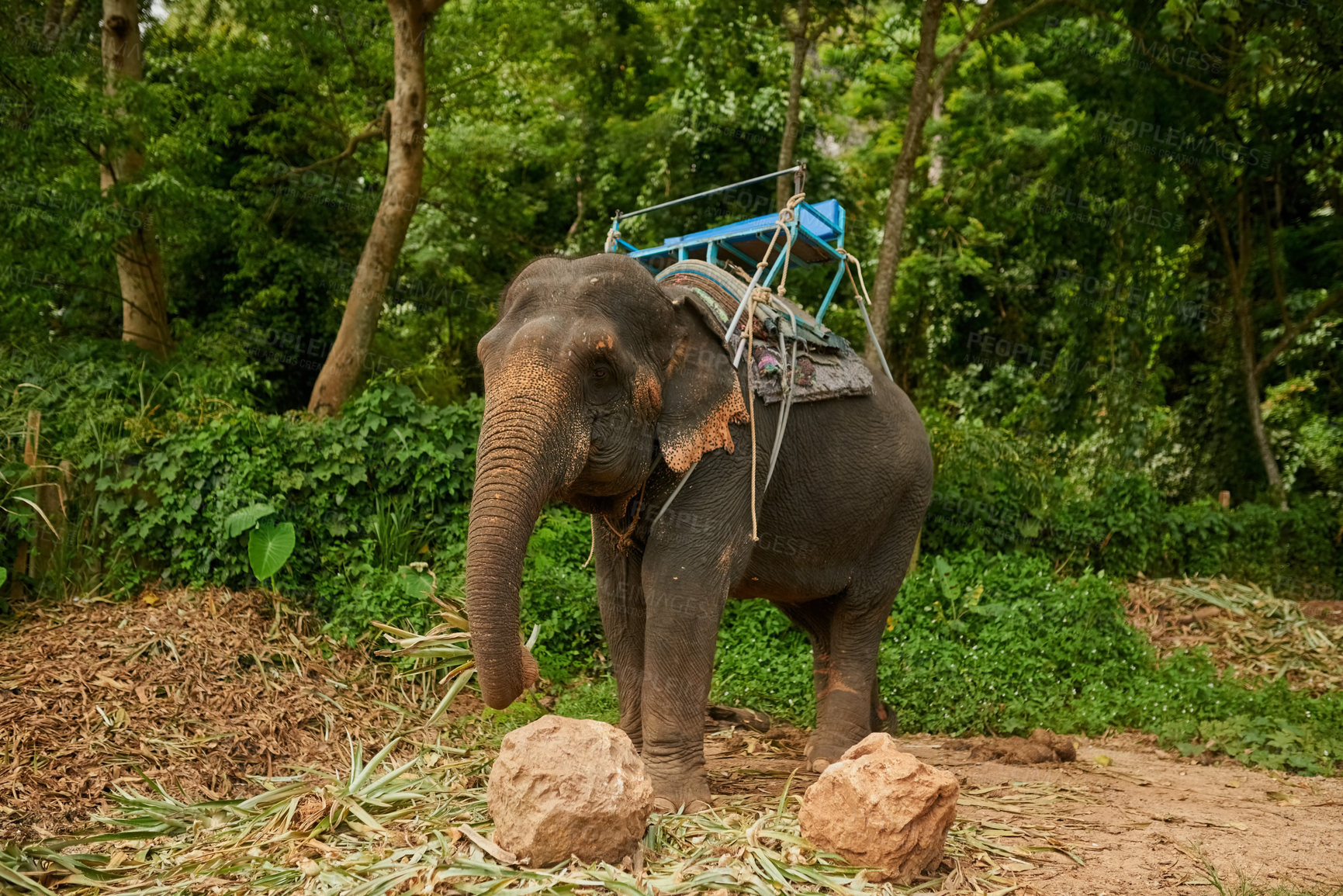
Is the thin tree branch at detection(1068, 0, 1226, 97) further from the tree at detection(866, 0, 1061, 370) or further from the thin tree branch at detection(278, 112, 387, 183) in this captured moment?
the thin tree branch at detection(278, 112, 387, 183)

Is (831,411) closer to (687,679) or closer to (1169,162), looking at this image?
(687,679)

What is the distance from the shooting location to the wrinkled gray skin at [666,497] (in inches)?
167

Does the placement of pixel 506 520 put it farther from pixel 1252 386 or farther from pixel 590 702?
pixel 1252 386

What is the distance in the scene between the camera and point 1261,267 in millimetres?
15977

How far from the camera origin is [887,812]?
4.13 metres

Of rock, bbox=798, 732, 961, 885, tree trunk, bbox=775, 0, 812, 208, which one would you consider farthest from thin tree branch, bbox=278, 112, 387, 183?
rock, bbox=798, 732, 961, 885

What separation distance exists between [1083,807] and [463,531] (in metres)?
4.84

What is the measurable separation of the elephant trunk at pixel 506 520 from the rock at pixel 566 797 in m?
0.26

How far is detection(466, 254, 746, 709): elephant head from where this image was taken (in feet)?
13.6

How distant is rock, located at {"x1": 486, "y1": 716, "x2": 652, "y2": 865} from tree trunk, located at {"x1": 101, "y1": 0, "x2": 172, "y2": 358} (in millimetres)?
8551

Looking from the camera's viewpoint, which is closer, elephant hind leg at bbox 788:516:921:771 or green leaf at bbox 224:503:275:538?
elephant hind leg at bbox 788:516:921:771

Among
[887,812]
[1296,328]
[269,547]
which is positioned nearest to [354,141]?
[269,547]

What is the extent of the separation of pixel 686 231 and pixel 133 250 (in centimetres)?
602

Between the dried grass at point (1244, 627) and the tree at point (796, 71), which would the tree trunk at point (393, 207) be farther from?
the dried grass at point (1244, 627)
